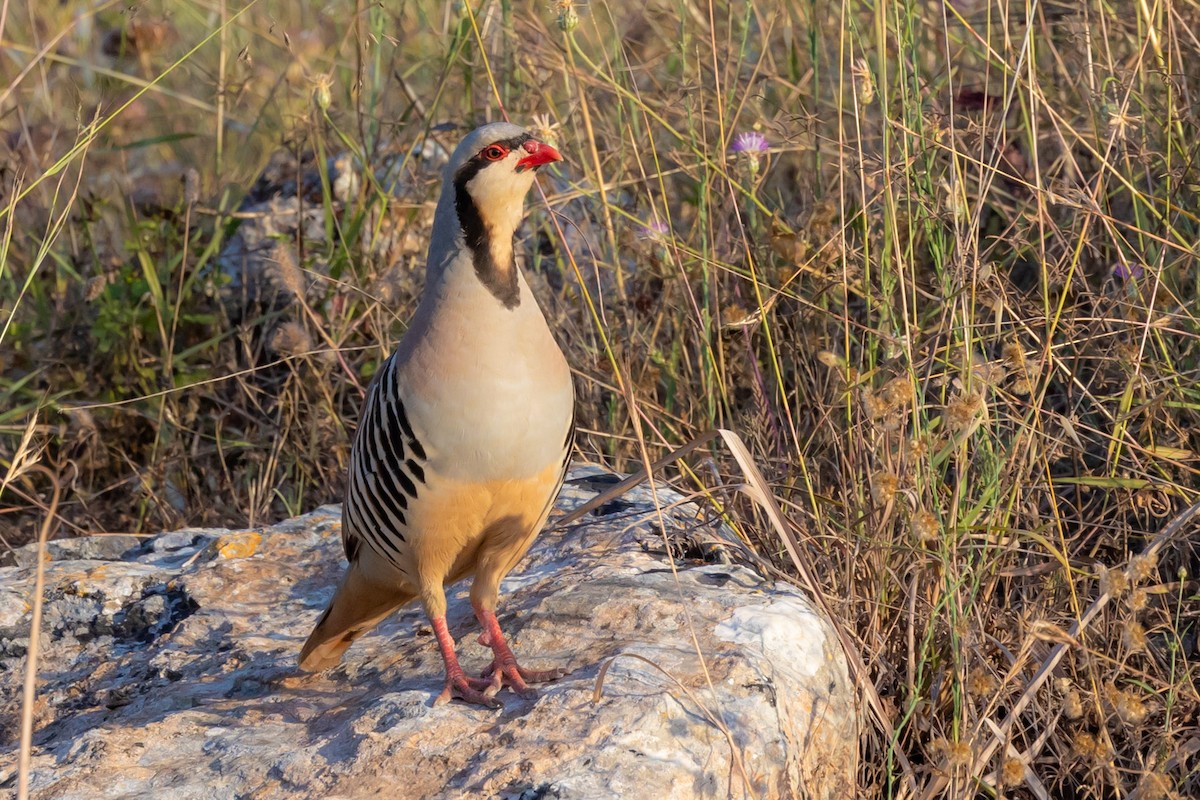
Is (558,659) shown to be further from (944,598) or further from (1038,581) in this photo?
(1038,581)

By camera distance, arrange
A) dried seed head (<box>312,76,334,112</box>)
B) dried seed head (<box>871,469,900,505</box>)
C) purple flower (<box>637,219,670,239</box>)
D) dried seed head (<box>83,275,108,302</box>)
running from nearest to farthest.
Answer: dried seed head (<box>871,469,900,505</box>) < purple flower (<box>637,219,670,239</box>) < dried seed head (<box>312,76,334,112</box>) < dried seed head (<box>83,275,108,302</box>)

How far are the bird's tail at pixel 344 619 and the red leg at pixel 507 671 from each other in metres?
0.32

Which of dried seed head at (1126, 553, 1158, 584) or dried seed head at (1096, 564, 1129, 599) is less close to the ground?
dried seed head at (1096, 564, 1129, 599)

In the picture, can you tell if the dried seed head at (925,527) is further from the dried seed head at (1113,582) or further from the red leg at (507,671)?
the red leg at (507,671)

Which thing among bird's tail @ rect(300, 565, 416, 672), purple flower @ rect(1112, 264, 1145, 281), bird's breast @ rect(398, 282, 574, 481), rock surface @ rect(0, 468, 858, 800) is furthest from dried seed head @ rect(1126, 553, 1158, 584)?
bird's tail @ rect(300, 565, 416, 672)

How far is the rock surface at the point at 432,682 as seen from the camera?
8.02 feet

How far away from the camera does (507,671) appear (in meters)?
2.73

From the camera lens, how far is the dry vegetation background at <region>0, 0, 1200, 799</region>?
9.28 ft

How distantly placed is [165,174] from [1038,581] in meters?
5.14

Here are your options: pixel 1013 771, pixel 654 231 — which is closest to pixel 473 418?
pixel 654 231

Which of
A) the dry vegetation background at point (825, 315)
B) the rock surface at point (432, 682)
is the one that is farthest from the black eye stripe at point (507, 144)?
the rock surface at point (432, 682)

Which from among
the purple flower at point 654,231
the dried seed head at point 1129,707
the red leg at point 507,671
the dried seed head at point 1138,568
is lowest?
the dried seed head at point 1129,707

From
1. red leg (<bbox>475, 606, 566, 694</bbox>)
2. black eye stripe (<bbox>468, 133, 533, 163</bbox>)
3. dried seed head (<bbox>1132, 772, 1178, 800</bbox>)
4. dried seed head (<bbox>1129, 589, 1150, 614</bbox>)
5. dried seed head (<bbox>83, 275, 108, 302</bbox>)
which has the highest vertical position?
black eye stripe (<bbox>468, 133, 533, 163</bbox>)

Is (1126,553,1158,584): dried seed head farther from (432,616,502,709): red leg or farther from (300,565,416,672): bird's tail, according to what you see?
(300,565,416,672): bird's tail
